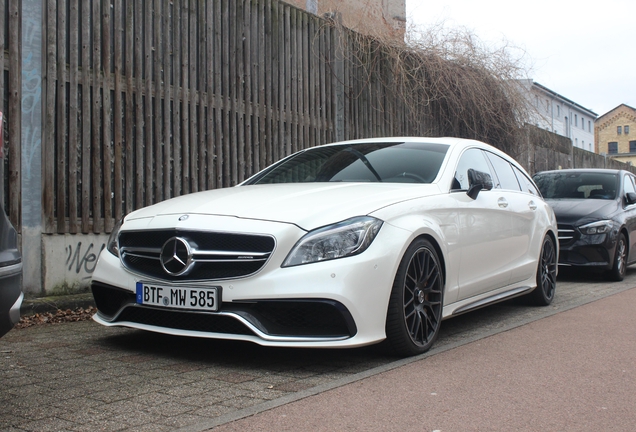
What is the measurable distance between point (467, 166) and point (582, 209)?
460 centimetres

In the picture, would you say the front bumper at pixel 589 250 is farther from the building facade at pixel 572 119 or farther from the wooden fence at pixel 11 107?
the building facade at pixel 572 119

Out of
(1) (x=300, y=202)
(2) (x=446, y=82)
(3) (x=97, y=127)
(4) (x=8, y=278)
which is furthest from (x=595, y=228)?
(4) (x=8, y=278)

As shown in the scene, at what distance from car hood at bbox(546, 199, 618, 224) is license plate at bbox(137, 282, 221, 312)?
22.0 feet

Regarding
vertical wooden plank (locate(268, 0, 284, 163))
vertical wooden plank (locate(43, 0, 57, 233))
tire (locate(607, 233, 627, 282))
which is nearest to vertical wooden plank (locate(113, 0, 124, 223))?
vertical wooden plank (locate(43, 0, 57, 233))

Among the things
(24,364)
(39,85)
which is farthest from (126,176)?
(24,364)

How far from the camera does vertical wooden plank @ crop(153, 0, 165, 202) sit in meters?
7.57

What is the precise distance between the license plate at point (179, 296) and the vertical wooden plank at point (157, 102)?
10.9ft

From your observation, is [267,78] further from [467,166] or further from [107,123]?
[467,166]

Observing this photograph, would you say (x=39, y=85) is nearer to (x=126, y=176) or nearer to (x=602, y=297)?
(x=126, y=176)

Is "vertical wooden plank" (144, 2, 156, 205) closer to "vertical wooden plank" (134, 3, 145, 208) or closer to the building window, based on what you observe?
"vertical wooden plank" (134, 3, 145, 208)

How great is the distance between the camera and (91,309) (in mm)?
6543

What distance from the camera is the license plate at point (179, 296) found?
4.13m

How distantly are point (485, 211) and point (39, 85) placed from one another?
13.1ft

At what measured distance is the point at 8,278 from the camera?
2930 mm
